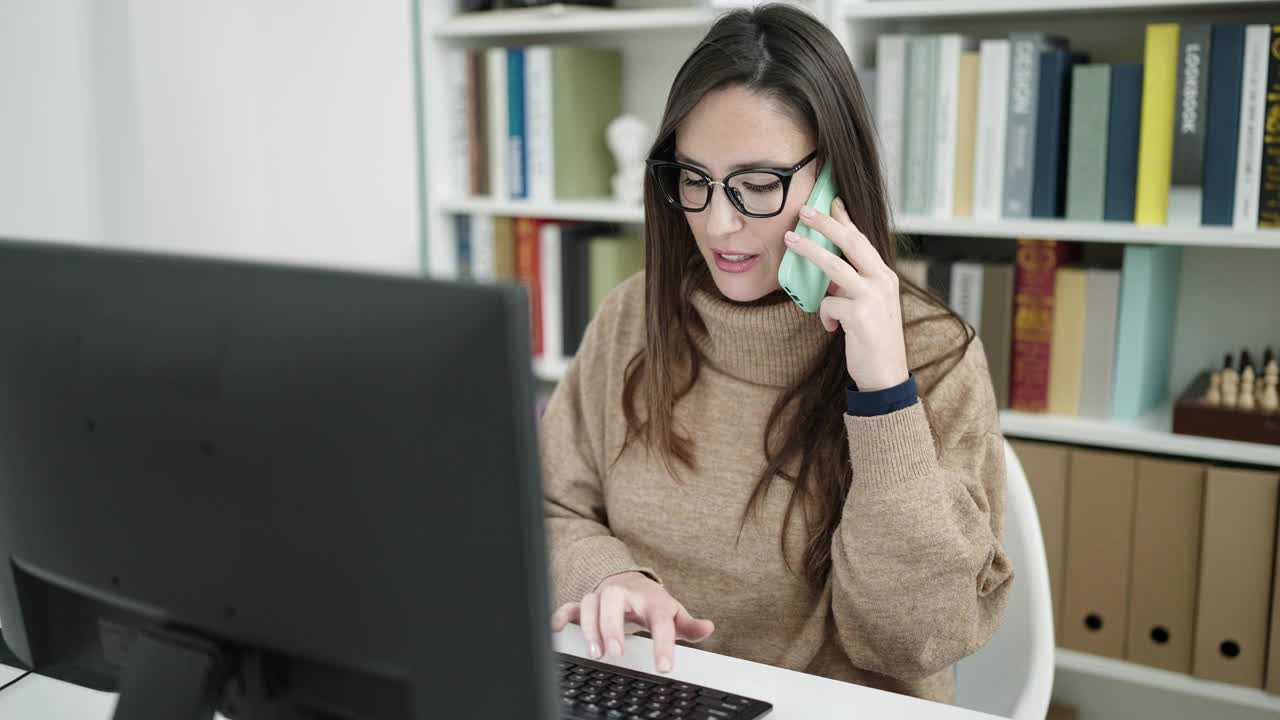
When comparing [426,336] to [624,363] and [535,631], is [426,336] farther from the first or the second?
[624,363]

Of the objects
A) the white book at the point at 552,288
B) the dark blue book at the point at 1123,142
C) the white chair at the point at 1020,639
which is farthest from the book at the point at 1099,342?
the white book at the point at 552,288

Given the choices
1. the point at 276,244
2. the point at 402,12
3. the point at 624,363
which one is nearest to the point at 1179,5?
the point at 624,363

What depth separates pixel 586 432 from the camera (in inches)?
55.3

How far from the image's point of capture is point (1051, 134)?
1.87 metres

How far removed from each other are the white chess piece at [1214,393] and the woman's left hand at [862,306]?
1.00 m

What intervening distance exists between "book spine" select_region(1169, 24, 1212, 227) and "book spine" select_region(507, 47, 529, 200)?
1227mm

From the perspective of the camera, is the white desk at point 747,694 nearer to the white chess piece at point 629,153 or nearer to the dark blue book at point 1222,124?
the dark blue book at point 1222,124

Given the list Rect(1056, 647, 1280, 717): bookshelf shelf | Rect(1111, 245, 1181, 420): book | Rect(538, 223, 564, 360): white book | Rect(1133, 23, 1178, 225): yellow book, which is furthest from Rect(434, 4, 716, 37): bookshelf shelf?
Rect(1056, 647, 1280, 717): bookshelf shelf

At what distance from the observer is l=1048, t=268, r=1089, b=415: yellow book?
1.91 meters

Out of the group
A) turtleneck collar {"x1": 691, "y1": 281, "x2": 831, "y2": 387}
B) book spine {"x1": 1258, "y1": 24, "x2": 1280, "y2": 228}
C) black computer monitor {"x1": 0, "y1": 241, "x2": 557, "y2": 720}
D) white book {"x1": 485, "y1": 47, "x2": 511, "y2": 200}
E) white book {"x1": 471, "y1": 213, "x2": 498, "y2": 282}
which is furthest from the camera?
white book {"x1": 471, "y1": 213, "x2": 498, "y2": 282}

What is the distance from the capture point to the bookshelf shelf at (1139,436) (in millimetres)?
1817

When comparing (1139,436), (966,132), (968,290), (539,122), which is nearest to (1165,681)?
(1139,436)

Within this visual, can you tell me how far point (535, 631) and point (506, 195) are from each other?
193 cm

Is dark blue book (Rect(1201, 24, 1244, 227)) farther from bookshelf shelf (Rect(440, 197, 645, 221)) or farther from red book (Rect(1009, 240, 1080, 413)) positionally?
bookshelf shelf (Rect(440, 197, 645, 221))
